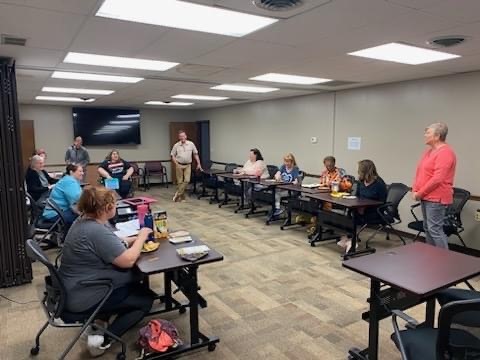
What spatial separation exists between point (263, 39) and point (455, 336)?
8.03 ft

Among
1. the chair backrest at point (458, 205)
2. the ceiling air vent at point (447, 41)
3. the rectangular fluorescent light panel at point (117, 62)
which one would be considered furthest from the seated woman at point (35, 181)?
the chair backrest at point (458, 205)

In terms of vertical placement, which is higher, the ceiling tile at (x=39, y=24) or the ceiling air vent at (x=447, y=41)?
the ceiling tile at (x=39, y=24)

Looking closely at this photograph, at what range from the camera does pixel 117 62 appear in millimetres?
3906

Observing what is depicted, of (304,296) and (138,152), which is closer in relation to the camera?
(304,296)

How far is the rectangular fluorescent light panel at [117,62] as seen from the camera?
11.8 ft

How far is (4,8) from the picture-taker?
2234 mm

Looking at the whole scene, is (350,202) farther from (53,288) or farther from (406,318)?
(53,288)

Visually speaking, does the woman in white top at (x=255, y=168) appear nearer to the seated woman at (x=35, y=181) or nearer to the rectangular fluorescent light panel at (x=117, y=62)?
the rectangular fluorescent light panel at (x=117, y=62)

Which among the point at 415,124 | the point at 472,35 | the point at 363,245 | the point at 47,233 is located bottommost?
the point at 363,245

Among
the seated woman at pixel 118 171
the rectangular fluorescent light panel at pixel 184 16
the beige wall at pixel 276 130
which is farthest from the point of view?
the beige wall at pixel 276 130

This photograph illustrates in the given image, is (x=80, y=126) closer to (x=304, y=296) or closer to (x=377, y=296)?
(x=304, y=296)

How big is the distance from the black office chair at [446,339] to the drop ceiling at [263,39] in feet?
5.71

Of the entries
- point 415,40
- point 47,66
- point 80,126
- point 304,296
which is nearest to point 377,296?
point 304,296

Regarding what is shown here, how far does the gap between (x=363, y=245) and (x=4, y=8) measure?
4.64m
